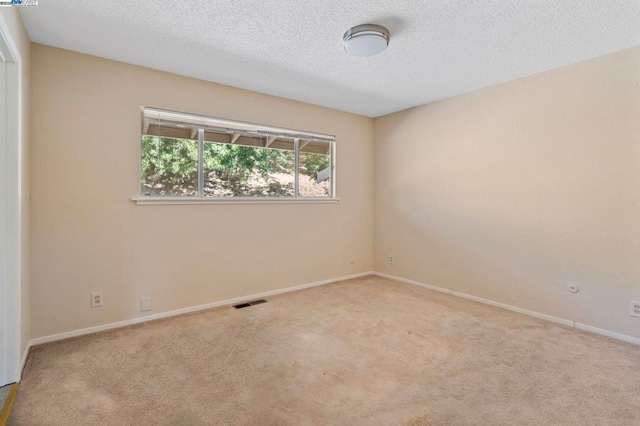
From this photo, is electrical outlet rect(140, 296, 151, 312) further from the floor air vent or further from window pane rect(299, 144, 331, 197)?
window pane rect(299, 144, 331, 197)

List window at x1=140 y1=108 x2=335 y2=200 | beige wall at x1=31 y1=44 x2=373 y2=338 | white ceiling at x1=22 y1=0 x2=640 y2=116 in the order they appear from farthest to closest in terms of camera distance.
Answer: window at x1=140 y1=108 x2=335 y2=200
beige wall at x1=31 y1=44 x2=373 y2=338
white ceiling at x1=22 y1=0 x2=640 y2=116

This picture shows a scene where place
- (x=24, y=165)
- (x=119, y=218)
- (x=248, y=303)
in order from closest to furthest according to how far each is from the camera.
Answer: (x=24, y=165)
(x=119, y=218)
(x=248, y=303)

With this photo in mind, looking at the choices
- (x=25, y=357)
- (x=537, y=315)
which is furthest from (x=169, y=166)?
(x=537, y=315)

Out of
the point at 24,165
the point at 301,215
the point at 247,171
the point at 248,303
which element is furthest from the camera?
the point at 301,215

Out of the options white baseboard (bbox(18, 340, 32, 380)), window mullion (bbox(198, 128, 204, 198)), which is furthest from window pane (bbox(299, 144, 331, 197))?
white baseboard (bbox(18, 340, 32, 380))

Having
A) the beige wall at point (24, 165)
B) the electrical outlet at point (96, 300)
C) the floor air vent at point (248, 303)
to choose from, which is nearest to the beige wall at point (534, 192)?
the floor air vent at point (248, 303)

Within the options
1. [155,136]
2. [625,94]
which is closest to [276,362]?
[155,136]

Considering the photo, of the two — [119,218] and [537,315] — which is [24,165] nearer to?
[119,218]

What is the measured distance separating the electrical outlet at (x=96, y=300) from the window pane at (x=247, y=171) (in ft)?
4.29

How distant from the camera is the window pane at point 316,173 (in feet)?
13.5

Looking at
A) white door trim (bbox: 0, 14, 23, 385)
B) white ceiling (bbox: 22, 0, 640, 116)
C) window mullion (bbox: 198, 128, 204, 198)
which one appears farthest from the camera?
window mullion (bbox: 198, 128, 204, 198)

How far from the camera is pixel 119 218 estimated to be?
2.78 metres

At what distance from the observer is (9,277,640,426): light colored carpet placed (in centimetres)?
166

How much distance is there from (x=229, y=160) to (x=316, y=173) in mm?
1249
